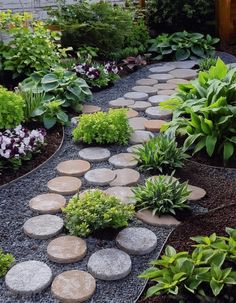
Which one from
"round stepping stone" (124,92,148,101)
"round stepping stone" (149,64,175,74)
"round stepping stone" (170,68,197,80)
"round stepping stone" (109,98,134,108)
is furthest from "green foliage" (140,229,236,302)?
"round stepping stone" (149,64,175,74)

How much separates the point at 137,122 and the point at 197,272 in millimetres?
2419

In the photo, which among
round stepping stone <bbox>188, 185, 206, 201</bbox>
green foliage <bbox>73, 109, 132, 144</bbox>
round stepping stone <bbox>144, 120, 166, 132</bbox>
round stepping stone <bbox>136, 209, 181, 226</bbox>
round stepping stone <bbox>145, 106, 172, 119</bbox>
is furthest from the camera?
round stepping stone <bbox>145, 106, 172, 119</bbox>

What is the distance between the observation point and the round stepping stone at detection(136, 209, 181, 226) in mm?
3010

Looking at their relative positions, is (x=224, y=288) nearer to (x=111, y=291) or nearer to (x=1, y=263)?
(x=111, y=291)

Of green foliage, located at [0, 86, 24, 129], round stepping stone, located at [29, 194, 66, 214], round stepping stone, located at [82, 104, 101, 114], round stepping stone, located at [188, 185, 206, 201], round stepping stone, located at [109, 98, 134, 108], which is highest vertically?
green foliage, located at [0, 86, 24, 129]

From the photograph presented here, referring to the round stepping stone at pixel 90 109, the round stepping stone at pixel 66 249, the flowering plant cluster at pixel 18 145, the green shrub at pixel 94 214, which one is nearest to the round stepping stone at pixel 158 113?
the round stepping stone at pixel 90 109

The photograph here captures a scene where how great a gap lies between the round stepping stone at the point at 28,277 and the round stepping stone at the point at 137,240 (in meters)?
0.45

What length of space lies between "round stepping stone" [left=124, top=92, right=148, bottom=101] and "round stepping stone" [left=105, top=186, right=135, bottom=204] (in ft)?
6.44

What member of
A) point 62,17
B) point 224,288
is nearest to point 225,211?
point 224,288

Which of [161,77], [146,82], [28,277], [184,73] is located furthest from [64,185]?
[184,73]

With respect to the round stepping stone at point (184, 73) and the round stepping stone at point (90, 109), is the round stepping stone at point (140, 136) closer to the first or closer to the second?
the round stepping stone at point (90, 109)

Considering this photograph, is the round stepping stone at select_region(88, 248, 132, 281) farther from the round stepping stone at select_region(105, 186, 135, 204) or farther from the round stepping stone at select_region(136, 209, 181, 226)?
the round stepping stone at select_region(105, 186, 135, 204)

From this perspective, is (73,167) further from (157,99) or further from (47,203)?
(157,99)

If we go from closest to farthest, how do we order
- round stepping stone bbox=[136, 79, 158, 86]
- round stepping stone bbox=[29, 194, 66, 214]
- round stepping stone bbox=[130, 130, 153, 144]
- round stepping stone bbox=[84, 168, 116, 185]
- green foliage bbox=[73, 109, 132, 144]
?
round stepping stone bbox=[29, 194, 66, 214] < round stepping stone bbox=[84, 168, 116, 185] < green foliage bbox=[73, 109, 132, 144] < round stepping stone bbox=[130, 130, 153, 144] < round stepping stone bbox=[136, 79, 158, 86]
